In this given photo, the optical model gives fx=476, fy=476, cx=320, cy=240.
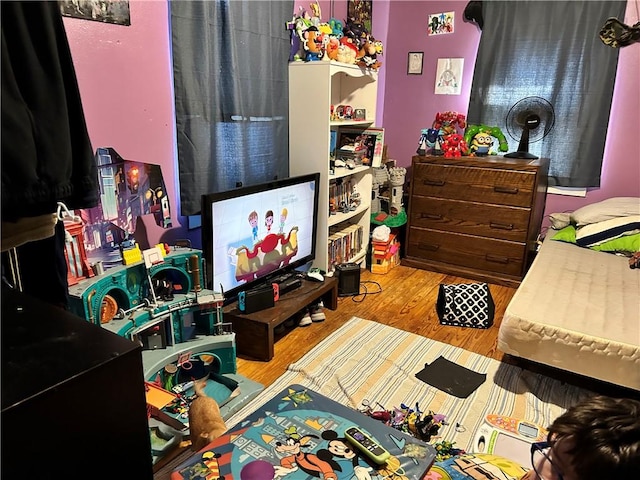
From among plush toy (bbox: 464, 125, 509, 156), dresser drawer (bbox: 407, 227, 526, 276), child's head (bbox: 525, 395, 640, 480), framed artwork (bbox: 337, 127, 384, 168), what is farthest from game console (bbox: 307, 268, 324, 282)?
child's head (bbox: 525, 395, 640, 480)

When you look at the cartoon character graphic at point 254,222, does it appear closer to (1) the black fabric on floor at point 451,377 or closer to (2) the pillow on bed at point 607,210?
(1) the black fabric on floor at point 451,377

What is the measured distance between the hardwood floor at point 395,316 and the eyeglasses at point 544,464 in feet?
4.73

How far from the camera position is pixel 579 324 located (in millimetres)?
2039

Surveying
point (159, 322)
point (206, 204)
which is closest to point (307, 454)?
point (159, 322)

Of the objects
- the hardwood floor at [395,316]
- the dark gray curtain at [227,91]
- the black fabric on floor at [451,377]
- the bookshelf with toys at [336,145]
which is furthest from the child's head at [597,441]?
the bookshelf with toys at [336,145]

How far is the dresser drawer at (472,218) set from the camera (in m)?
3.29

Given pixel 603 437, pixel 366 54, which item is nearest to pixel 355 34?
pixel 366 54

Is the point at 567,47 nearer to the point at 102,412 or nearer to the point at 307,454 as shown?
the point at 307,454

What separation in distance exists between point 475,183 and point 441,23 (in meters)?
1.37

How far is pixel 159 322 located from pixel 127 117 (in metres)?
0.89

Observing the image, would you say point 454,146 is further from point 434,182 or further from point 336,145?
point 336,145

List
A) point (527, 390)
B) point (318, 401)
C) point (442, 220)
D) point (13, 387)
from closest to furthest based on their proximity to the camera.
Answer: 1. point (13, 387)
2. point (318, 401)
3. point (527, 390)
4. point (442, 220)

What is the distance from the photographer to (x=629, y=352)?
6.16 feet

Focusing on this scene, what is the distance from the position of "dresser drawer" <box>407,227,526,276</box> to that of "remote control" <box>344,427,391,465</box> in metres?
2.56
